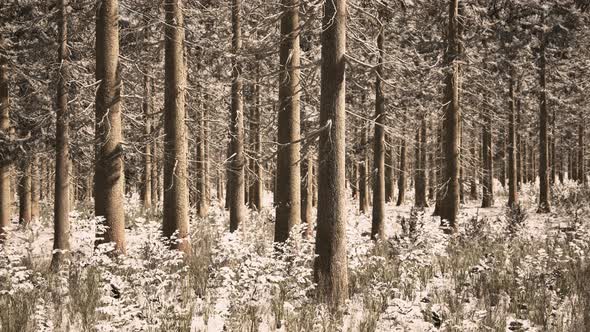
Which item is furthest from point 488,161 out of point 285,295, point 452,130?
point 285,295

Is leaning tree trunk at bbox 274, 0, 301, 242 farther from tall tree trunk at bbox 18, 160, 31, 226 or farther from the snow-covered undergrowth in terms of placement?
tall tree trunk at bbox 18, 160, 31, 226

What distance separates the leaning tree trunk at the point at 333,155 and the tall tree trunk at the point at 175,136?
418 centimetres

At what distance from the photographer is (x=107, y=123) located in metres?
9.09

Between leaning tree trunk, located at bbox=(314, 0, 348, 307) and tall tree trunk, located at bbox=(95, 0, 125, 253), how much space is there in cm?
457

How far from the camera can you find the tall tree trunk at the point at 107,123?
9109mm

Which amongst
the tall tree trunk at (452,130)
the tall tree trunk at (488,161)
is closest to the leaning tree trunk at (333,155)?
the tall tree trunk at (452,130)

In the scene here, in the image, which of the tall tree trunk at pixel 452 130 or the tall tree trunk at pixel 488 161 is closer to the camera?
the tall tree trunk at pixel 452 130

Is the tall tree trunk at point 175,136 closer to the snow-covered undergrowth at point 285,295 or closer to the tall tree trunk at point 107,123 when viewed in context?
the snow-covered undergrowth at point 285,295

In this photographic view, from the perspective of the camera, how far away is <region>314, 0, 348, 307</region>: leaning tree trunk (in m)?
6.82

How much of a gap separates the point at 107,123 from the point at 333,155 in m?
4.89

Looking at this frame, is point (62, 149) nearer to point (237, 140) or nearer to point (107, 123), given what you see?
point (107, 123)

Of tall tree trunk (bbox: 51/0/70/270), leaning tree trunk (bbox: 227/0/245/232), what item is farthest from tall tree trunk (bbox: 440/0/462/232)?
tall tree trunk (bbox: 51/0/70/270)

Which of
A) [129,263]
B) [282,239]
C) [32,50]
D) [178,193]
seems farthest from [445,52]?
[32,50]

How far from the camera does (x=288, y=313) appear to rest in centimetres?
589
